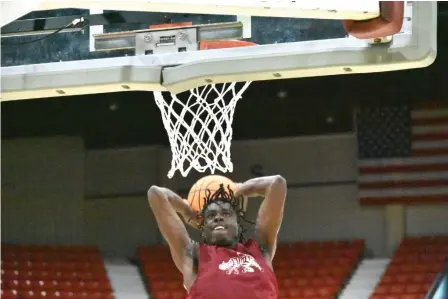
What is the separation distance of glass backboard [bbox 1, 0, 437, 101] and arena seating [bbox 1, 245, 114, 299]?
4.69 meters

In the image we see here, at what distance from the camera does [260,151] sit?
9875 millimetres

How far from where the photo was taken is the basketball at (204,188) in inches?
141

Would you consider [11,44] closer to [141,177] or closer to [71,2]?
[71,2]

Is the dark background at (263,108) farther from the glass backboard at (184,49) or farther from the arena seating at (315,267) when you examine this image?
the glass backboard at (184,49)

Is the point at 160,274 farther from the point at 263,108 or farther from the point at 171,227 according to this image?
the point at 171,227

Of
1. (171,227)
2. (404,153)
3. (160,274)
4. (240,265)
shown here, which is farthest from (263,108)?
(240,265)

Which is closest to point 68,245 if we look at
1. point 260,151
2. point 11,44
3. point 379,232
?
point 260,151

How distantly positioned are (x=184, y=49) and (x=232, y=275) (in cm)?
99

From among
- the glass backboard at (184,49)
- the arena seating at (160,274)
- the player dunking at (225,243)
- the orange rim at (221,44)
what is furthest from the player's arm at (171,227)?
the arena seating at (160,274)

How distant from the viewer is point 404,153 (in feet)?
30.7

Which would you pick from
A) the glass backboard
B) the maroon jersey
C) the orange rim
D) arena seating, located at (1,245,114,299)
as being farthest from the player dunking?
arena seating, located at (1,245,114,299)

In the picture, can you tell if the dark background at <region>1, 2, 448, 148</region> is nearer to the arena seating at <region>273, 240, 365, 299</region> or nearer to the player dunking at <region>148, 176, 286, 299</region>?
the arena seating at <region>273, 240, 365, 299</region>

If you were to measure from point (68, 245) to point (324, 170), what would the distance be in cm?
294

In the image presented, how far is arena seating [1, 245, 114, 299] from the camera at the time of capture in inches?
325
